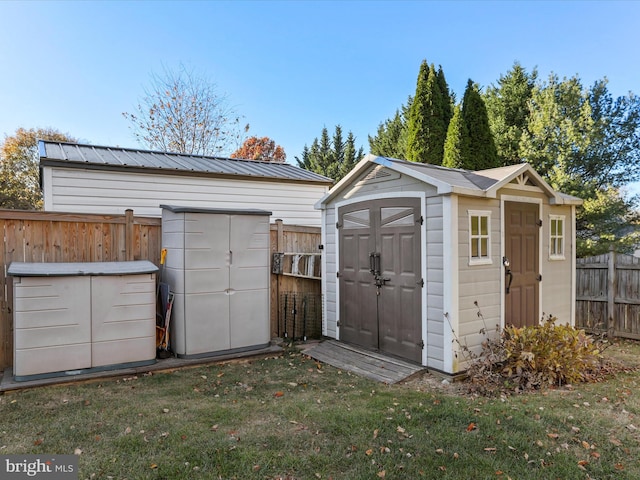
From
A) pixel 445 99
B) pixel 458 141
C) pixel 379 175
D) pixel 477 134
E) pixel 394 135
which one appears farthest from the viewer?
pixel 394 135

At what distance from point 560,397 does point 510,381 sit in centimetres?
51

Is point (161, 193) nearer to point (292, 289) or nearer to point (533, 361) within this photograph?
point (292, 289)

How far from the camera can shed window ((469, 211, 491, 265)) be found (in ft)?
→ 14.4

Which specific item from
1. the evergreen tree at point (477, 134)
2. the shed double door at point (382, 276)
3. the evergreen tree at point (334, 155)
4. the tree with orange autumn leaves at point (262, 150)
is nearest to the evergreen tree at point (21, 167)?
the tree with orange autumn leaves at point (262, 150)

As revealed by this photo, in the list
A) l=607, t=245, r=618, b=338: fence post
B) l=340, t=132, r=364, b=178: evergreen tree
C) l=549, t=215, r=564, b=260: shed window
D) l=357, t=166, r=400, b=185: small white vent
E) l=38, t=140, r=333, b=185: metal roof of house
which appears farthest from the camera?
l=340, t=132, r=364, b=178: evergreen tree

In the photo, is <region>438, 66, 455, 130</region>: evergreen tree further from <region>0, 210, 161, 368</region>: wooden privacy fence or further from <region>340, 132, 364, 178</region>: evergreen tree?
<region>0, 210, 161, 368</region>: wooden privacy fence

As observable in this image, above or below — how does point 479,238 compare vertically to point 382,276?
above

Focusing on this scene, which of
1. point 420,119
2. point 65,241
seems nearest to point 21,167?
point 65,241

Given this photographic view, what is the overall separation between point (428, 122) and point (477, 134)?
261 centimetres

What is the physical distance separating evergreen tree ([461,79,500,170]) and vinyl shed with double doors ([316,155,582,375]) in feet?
16.8

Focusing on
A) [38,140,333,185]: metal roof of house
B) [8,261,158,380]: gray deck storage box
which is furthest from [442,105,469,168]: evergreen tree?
[8,261,158,380]: gray deck storage box

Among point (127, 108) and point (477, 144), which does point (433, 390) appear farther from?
point (127, 108)

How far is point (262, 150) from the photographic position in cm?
2489

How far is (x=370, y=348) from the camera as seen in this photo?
5.23 m
